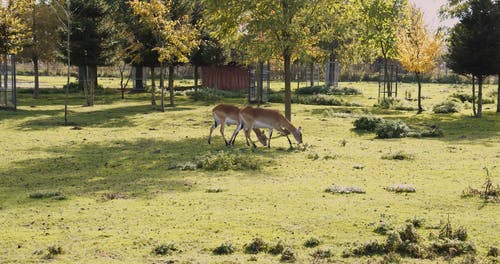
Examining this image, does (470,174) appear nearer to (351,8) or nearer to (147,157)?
(147,157)

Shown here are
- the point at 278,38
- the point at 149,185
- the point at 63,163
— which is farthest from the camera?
the point at 278,38

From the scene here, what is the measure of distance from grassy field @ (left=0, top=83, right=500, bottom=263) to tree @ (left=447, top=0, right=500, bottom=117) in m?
9.87

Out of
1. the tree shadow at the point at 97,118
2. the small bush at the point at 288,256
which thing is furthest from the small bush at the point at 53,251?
the tree shadow at the point at 97,118

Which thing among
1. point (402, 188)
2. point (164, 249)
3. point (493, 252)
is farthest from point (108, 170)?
point (493, 252)

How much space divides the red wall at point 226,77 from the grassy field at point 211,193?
36.9 metres

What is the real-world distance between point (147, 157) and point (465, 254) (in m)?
14.5

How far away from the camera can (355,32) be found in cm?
3117

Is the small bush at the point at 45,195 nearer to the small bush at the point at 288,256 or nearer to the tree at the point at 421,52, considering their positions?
the small bush at the point at 288,256

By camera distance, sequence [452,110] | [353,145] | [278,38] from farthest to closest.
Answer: [452,110]
[278,38]
[353,145]

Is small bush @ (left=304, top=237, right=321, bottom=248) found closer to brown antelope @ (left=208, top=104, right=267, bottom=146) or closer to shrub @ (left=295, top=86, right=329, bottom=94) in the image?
brown antelope @ (left=208, top=104, right=267, bottom=146)

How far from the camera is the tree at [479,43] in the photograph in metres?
41.1

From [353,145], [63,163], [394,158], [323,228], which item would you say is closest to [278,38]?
[353,145]

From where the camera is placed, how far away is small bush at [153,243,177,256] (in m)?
11.4

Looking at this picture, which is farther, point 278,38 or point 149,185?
point 278,38
